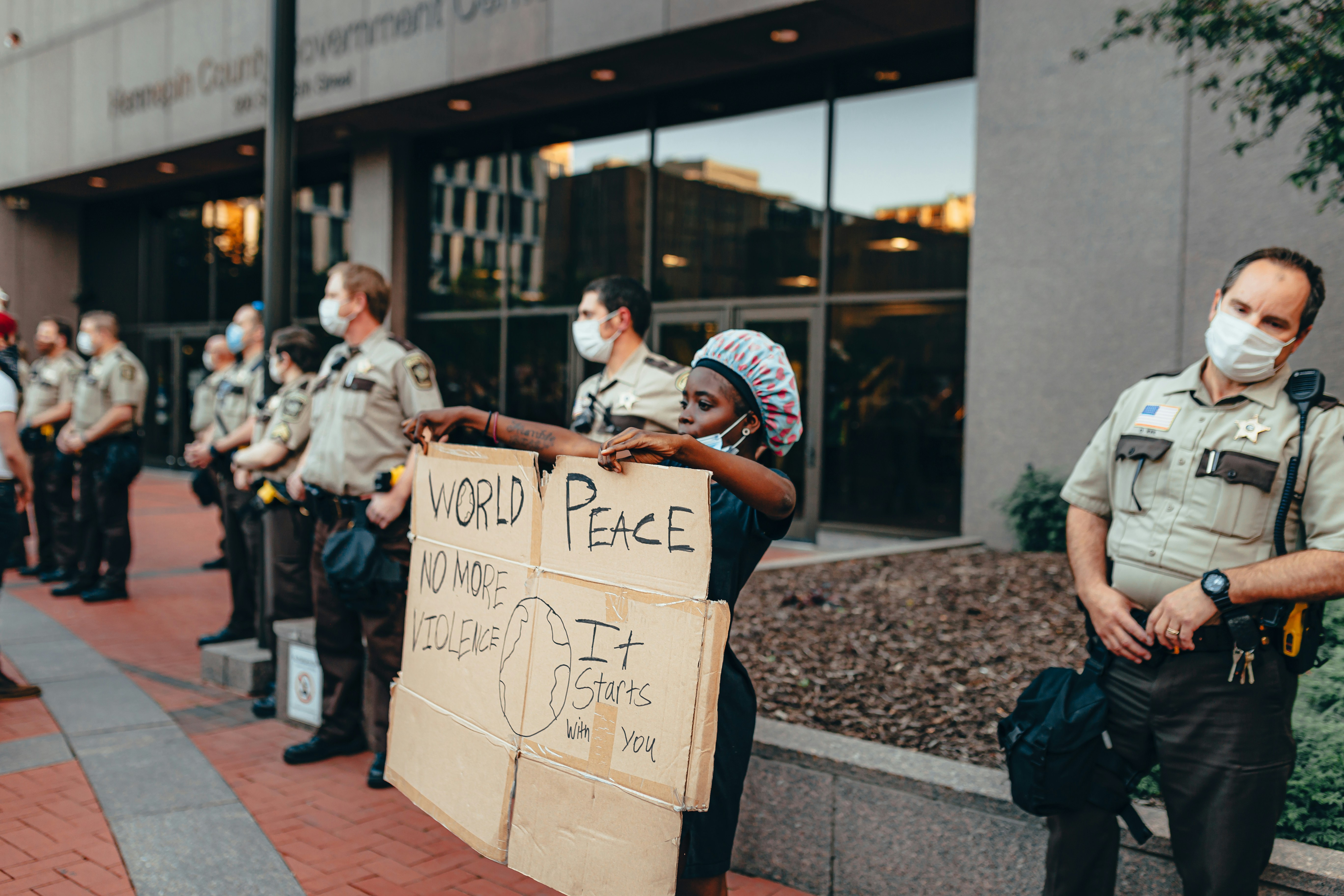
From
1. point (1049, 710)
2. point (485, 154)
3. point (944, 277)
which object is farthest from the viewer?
point (485, 154)

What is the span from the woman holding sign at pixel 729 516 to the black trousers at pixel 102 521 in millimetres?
6944

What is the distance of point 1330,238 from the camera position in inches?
297

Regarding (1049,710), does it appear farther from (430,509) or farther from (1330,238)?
(1330,238)

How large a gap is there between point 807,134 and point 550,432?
31.8ft

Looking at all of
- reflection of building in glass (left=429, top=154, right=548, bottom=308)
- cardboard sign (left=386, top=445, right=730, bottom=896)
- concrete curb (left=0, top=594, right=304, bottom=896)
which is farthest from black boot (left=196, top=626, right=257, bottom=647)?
reflection of building in glass (left=429, top=154, right=548, bottom=308)

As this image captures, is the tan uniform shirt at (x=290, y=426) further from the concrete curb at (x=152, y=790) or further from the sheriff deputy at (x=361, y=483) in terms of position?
the concrete curb at (x=152, y=790)

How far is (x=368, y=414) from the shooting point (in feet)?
14.7

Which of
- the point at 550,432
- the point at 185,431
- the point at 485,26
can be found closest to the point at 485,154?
the point at 485,26

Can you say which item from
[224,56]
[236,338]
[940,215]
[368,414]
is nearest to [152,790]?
[368,414]

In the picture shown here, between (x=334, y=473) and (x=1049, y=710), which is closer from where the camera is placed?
(x=1049, y=710)

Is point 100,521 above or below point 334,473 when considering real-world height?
below

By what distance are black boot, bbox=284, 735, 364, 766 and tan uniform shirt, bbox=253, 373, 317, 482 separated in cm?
154

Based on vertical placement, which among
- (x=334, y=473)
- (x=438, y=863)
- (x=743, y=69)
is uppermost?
(x=743, y=69)

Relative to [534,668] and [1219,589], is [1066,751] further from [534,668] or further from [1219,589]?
[534,668]
